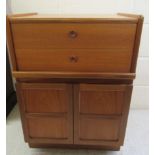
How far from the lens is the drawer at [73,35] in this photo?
35.0 inches

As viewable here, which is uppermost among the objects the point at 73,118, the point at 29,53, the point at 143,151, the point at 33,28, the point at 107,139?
the point at 33,28

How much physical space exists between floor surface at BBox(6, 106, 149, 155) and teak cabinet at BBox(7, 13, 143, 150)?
0.13m

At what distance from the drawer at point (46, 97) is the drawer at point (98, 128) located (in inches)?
5.6

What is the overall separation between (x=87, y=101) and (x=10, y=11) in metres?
0.93

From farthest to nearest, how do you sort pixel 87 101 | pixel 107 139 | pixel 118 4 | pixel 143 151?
pixel 118 4 < pixel 143 151 < pixel 107 139 < pixel 87 101

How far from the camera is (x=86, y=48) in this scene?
3.06 ft

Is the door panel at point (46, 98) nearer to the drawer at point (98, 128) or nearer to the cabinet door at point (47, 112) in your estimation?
the cabinet door at point (47, 112)

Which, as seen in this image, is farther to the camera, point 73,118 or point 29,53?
point 73,118

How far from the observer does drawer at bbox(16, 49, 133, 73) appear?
0.94 meters

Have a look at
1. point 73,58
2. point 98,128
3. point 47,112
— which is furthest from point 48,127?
point 73,58

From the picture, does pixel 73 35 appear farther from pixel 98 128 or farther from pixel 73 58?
pixel 98 128

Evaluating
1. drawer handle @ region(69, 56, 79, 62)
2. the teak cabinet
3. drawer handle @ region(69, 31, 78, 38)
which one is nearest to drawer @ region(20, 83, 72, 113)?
the teak cabinet

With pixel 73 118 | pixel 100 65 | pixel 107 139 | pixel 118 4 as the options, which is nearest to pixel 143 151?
pixel 107 139

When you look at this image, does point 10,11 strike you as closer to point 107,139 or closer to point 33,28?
point 33,28
